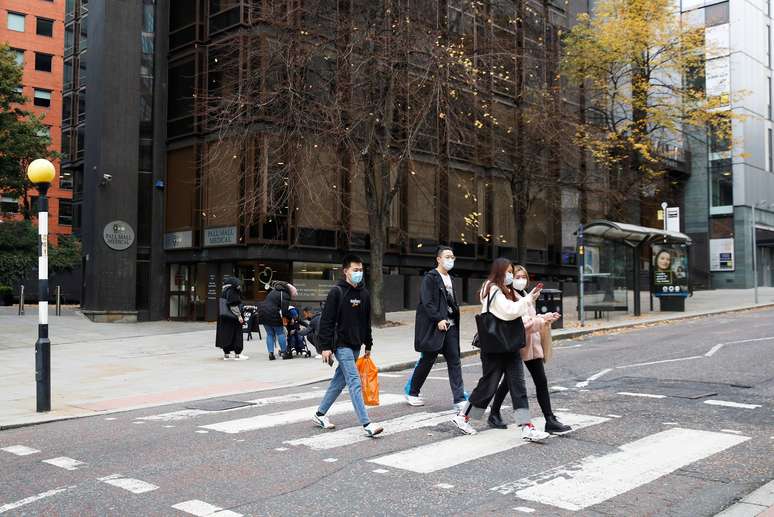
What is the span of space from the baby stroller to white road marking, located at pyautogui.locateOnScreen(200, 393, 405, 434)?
6319mm

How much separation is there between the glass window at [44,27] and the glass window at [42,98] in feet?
14.9

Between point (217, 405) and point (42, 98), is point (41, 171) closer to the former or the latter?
point (217, 405)

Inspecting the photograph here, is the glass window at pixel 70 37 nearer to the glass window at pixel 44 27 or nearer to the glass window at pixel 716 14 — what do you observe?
the glass window at pixel 44 27

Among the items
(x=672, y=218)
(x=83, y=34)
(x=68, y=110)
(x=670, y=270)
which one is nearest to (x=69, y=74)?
(x=68, y=110)

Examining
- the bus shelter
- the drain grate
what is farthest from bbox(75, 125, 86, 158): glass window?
the drain grate

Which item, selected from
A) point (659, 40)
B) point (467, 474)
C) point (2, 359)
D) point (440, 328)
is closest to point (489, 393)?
point (440, 328)

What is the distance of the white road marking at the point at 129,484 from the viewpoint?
18.5 feet

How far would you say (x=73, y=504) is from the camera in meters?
5.29

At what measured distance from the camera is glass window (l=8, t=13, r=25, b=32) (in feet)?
189

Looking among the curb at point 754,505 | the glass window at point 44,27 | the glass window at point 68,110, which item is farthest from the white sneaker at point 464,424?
the glass window at point 44,27

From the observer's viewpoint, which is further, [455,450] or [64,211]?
[64,211]

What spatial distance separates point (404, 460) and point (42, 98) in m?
61.0

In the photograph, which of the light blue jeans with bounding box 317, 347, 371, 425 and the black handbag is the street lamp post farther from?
the black handbag

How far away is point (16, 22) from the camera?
58.0 m
